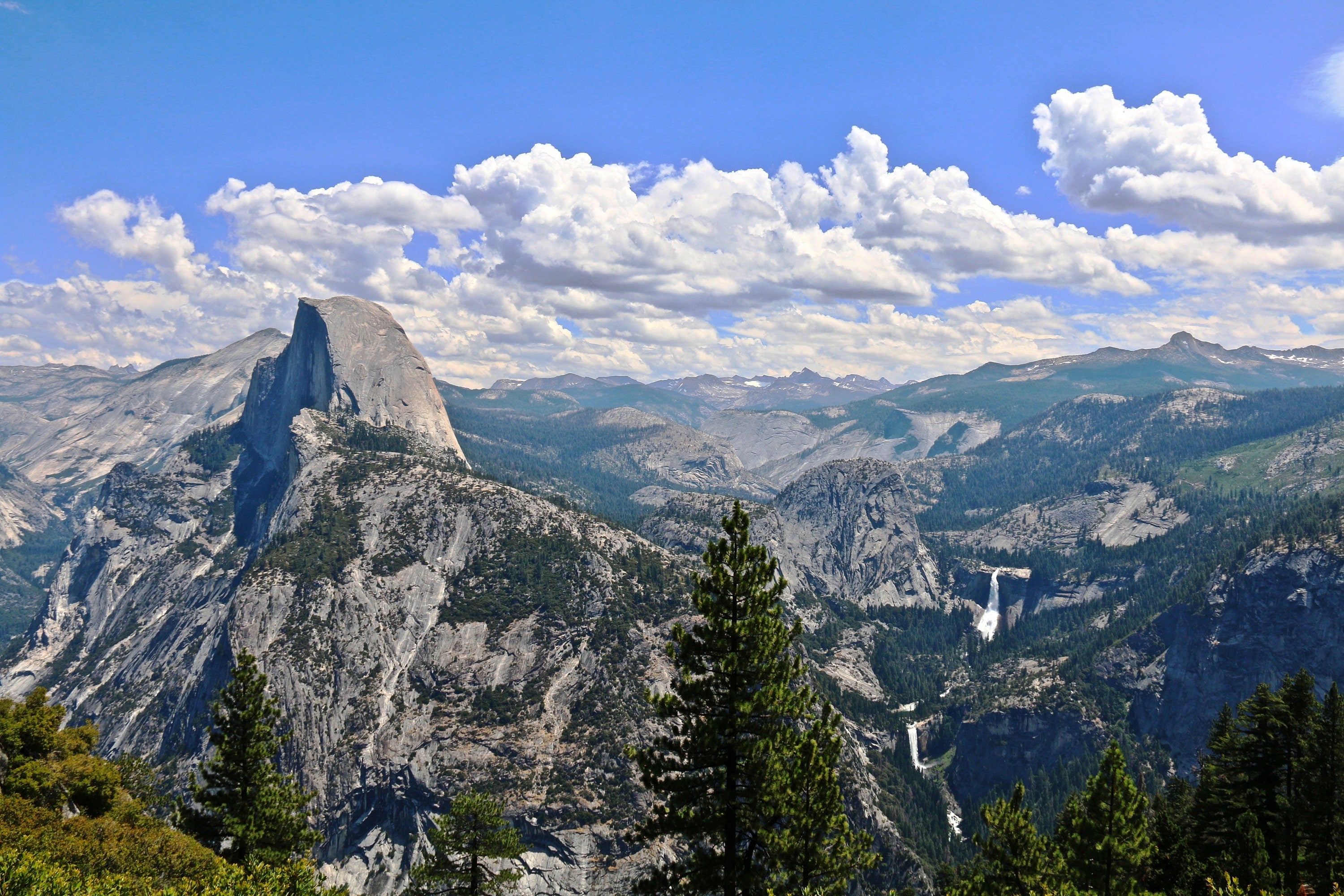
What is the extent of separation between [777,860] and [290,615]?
178174 millimetres

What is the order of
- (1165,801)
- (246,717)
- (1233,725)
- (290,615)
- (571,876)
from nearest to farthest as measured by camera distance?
1. (246,717)
2. (1233,725)
3. (1165,801)
4. (571,876)
5. (290,615)

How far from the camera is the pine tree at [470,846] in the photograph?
45.8 m

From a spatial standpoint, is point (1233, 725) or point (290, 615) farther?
point (290, 615)

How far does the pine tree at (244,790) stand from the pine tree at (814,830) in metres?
32.9

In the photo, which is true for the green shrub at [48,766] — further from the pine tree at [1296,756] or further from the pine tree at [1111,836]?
the pine tree at [1296,756]

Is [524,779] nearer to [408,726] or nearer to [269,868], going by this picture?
[408,726]

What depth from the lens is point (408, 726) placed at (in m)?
168

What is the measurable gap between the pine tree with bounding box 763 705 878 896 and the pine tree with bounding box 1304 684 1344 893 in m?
34.4

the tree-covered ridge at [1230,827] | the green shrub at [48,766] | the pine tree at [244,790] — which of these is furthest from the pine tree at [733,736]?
the green shrub at [48,766]

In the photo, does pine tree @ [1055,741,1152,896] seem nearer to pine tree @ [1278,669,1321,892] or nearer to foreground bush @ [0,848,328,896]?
pine tree @ [1278,669,1321,892]

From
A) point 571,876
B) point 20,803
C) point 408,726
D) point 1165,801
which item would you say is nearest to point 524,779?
point 571,876

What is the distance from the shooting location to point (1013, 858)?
4747cm

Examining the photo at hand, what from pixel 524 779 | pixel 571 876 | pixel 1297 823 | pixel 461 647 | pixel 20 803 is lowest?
pixel 571 876

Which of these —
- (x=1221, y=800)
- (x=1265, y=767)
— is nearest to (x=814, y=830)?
(x=1265, y=767)
